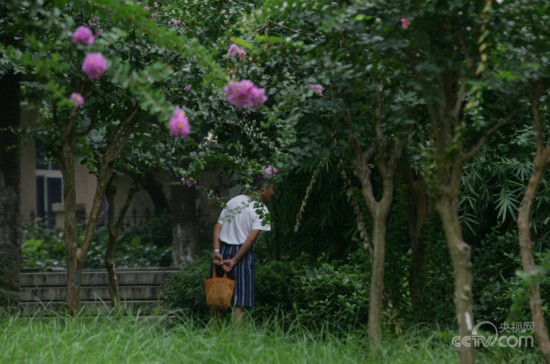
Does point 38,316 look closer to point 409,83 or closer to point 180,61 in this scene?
point 180,61

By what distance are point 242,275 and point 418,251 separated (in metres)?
1.52

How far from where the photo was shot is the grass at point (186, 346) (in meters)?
5.38

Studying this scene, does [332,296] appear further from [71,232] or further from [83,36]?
[83,36]

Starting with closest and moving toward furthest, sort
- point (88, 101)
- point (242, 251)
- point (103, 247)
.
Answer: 1. point (88, 101)
2. point (242, 251)
3. point (103, 247)

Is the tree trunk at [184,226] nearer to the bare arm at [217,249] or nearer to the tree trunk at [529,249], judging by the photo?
the bare arm at [217,249]

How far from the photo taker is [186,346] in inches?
223

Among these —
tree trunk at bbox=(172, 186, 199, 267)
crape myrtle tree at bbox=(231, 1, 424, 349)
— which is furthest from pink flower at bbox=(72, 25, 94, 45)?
tree trunk at bbox=(172, 186, 199, 267)

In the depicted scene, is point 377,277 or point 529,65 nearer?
point 529,65

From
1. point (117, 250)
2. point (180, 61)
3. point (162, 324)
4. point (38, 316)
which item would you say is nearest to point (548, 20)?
point (180, 61)

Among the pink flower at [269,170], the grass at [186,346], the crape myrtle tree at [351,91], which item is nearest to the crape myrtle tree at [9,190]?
the grass at [186,346]

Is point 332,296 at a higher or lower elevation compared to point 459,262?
lower

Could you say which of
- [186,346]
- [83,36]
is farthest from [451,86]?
[186,346]

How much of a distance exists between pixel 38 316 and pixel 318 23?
307 centimetres

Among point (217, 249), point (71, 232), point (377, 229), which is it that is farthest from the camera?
point (217, 249)
